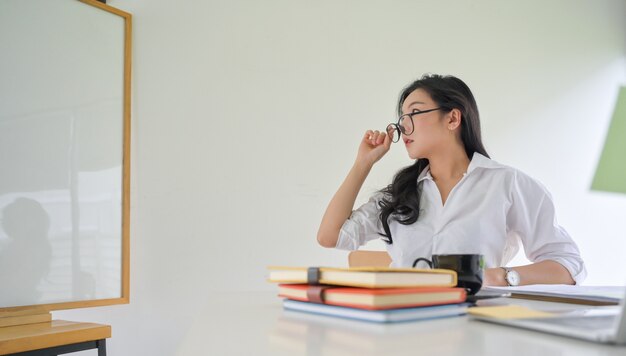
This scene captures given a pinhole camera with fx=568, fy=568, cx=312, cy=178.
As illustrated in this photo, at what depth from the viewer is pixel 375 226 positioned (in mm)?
2223

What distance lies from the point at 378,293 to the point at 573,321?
0.24 m

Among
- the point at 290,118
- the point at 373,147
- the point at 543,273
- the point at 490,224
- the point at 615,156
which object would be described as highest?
the point at 290,118

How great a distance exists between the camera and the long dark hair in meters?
2.11

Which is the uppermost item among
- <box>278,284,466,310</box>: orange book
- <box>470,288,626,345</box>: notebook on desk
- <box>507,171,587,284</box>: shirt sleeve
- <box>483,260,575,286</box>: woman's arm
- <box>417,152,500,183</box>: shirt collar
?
<box>417,152,500,183</box>: shirt collar

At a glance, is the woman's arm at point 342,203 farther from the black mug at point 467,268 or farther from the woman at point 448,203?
the black mug at point 467,268

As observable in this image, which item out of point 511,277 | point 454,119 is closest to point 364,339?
point 511,277

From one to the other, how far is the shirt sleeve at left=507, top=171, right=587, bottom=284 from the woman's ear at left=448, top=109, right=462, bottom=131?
292 mm

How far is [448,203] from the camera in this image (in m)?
2.06

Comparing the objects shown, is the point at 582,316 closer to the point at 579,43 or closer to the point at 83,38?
the point at 83,38

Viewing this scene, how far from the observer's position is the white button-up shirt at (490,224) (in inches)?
77.9

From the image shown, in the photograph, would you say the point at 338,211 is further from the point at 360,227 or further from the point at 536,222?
the point at 536,222

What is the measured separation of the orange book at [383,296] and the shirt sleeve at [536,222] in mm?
1265

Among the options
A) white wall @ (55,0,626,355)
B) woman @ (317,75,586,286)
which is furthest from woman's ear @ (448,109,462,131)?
white wall @ (55,0,626,355)

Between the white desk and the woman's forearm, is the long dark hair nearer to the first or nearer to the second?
the woman's forearm
